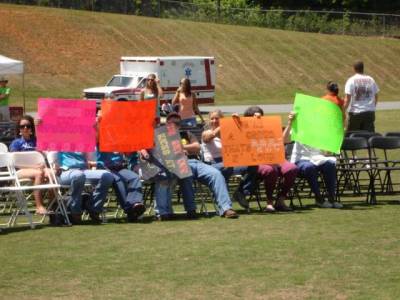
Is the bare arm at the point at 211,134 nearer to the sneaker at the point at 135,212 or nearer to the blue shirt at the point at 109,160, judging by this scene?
the blue shirt at the point at 109,160

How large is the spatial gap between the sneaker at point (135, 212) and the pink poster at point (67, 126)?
0.96m

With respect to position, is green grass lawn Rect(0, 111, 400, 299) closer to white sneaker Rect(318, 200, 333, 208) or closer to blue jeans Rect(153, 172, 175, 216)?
blue jeans Rect(153, 172, 175, 216)

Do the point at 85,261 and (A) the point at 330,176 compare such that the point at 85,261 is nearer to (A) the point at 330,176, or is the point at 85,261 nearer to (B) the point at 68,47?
(A) the point at 330,176

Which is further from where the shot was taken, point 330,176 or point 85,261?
point 330,176

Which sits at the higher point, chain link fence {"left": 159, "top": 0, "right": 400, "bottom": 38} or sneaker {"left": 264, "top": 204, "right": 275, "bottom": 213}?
chain link fence {"left": 159, "top": 0, "right": 400, "bottom": 38}

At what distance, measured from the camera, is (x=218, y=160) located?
1435cm

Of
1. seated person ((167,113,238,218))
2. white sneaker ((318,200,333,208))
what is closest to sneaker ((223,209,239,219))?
seated person ((167,113,238,218))

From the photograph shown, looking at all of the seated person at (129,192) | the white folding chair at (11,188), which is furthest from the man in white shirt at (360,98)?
the white folding chair at (11,188)

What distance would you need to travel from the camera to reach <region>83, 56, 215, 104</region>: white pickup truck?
42.0 meters

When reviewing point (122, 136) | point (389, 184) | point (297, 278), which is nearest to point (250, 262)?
point (297, 278)

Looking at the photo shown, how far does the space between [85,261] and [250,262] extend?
1.53m

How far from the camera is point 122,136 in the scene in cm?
1347

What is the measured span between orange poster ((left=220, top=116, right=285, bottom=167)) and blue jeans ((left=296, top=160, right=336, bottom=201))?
1.05ft

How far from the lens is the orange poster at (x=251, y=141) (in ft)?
46.1
